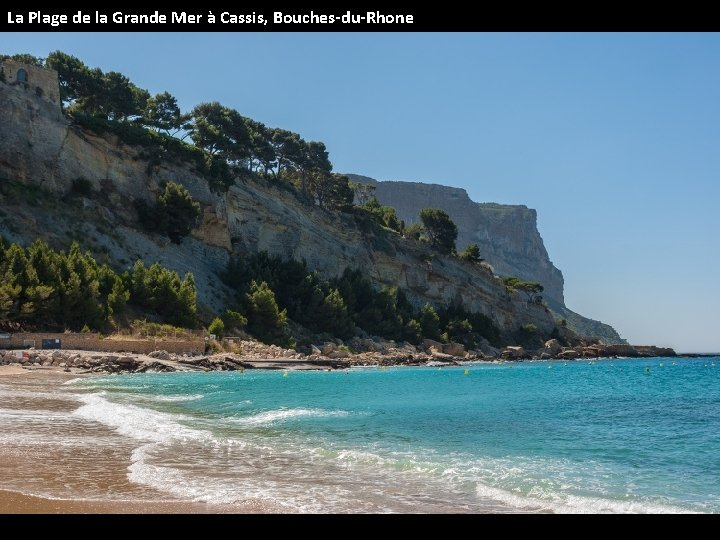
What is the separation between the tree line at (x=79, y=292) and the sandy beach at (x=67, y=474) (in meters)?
24.6

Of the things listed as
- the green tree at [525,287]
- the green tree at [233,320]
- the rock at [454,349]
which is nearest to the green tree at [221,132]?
the green tree at [233,320]

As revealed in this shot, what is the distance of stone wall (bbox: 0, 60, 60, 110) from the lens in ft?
171

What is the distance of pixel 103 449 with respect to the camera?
1115 centimetres

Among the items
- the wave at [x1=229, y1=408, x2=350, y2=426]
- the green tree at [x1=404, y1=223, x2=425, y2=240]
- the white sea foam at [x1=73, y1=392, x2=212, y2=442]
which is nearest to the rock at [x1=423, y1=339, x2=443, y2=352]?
the green tree at [x1=404, y1=223, x2=425, y2=240]

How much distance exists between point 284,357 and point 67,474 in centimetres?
4087

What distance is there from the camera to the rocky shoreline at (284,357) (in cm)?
3419

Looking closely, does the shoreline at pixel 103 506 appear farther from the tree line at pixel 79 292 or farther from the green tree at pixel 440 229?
the green tree at pixel 440 229

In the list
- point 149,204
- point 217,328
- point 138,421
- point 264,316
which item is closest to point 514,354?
point 264,316

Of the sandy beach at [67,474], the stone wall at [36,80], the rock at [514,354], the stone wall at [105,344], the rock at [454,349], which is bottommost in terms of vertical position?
the rock at [514,354]

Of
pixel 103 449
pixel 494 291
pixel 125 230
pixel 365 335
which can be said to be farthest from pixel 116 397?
pixel 494 291

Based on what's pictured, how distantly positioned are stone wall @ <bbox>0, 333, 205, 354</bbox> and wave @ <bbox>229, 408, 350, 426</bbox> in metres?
23.7

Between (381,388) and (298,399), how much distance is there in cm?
724
